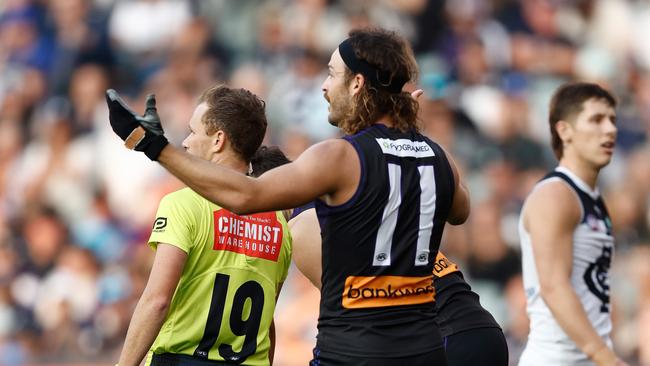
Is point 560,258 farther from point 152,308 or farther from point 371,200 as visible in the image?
point 152,308

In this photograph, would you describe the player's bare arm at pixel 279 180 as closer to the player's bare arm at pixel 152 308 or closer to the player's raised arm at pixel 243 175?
the player's raised arm at pixel 243 175

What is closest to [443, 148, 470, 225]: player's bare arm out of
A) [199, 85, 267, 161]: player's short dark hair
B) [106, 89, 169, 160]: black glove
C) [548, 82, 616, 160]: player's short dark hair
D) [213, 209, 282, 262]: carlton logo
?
[213, 209, 282, 262]: carlton logo

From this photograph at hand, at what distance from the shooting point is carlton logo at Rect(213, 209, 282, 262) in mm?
5020

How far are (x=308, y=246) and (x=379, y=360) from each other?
0.86m

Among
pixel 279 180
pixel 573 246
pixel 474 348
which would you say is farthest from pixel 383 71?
pixel 474 348

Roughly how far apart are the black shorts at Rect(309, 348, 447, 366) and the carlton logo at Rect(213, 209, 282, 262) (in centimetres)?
80

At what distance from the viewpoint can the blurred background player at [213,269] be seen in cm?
482

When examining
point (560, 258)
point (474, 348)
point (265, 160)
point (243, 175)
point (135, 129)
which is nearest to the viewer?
point (135, 129)

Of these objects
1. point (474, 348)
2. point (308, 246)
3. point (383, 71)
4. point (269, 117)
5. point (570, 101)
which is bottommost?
point (474, 348)

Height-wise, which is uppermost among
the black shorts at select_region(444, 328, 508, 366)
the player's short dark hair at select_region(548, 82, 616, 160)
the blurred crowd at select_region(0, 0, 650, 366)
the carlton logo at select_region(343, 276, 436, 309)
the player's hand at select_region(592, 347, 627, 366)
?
the blurred crowd at select_region(0, 0, 650, 366)

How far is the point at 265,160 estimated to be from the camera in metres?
6.06

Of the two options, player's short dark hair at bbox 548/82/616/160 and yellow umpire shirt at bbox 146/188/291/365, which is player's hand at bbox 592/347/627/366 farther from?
yellow umpire shirt at bbox 146/188/291/365

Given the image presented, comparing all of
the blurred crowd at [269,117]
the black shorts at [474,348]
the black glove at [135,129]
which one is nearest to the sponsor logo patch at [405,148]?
the black glove at [135,129]

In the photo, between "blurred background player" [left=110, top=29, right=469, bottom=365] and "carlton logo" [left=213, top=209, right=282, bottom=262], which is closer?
"blurred background player" [left=110, top=29, right=469, bottom=365]
